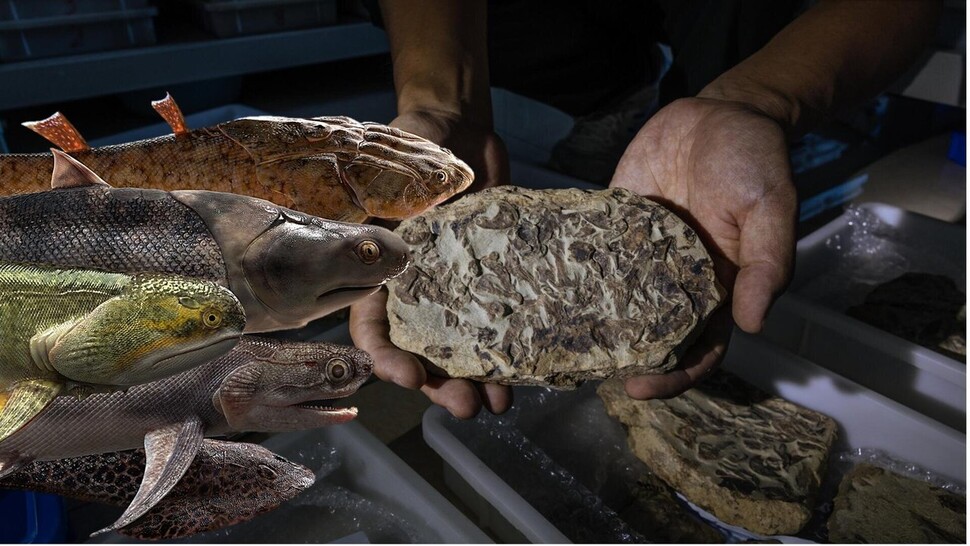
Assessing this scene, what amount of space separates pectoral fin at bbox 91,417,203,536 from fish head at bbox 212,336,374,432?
27mm

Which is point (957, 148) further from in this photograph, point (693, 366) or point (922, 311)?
point (693, 366)

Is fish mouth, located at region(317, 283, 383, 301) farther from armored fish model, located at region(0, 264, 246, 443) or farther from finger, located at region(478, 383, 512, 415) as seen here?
finger, located at region(478, 383, 512, 415)

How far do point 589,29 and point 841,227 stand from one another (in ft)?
5.10

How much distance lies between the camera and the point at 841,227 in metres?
1.93

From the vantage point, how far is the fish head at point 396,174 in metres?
0.49

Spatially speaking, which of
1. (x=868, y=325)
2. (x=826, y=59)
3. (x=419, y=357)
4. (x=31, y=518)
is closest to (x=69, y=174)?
(x=419, y=357)

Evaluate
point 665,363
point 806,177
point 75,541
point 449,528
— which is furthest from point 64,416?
point 806,177

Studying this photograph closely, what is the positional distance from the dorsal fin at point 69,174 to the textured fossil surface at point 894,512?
1398 mm

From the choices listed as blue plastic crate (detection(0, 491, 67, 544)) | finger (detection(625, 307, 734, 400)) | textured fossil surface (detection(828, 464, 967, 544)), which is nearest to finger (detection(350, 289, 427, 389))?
finger (detection(625, 307, 734, 400))

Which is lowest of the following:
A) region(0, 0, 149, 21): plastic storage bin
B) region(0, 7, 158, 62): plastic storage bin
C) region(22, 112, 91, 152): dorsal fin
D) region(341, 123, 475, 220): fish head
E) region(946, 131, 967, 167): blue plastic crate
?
region(946, 131, 967, 167): blue plastic crate

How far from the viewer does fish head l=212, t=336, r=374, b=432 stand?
46cm

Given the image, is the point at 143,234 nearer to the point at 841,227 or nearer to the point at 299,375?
the point at 299,375

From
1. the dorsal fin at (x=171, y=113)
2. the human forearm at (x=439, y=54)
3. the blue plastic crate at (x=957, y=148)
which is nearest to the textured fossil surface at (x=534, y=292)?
the human forearm at (x=439, y=54)

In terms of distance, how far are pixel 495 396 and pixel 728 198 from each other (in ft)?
1.37
